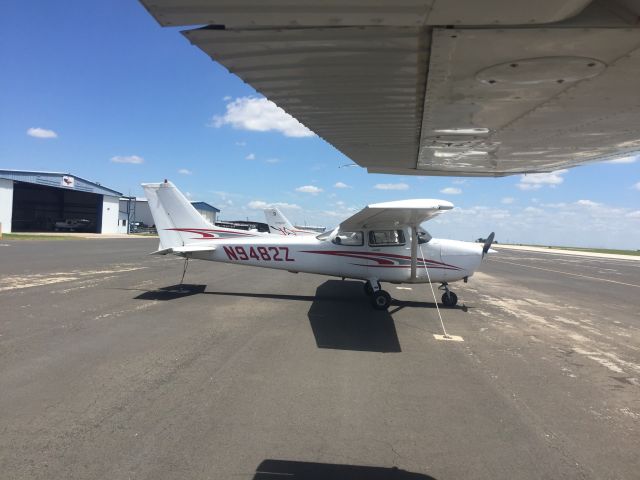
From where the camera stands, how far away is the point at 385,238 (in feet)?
35.7

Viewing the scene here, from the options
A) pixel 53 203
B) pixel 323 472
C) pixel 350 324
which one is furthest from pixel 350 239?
pixel 53 203

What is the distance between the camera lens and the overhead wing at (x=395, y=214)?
26.2 feet

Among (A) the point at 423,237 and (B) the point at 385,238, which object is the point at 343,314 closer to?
(B) the point at 385,238

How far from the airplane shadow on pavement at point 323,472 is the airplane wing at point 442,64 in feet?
8.86

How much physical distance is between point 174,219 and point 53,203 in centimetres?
6801

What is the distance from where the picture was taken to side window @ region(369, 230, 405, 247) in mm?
10883

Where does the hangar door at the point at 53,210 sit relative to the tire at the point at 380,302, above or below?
above

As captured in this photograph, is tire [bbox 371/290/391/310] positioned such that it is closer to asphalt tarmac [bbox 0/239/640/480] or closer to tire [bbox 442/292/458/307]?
asphalt tarmac [bbox 0/239/640/480]

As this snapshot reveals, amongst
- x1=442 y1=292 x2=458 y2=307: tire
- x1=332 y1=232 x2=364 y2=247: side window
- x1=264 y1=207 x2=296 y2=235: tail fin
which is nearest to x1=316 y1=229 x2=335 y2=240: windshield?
x1=332 y1=232 x2=364 y2=247: side window

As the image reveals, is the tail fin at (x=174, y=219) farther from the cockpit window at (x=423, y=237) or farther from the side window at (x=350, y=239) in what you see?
the cockpit window at (x=423, y=237)

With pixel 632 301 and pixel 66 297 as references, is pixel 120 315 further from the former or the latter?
pixel 632 301

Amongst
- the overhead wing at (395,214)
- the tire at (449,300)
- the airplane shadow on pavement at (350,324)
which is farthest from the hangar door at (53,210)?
the tire at (449,300)

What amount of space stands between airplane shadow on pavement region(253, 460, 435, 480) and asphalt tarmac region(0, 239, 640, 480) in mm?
14

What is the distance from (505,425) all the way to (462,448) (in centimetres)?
74
